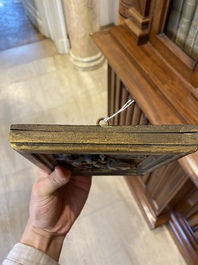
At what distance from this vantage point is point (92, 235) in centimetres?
109

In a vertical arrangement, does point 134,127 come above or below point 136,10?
above

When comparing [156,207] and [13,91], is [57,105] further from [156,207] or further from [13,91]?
[156,207]

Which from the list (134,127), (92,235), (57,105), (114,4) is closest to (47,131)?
(134,127)

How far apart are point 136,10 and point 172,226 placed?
937 mm

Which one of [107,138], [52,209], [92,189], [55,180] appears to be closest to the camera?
[107,138]

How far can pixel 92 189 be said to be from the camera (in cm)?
122

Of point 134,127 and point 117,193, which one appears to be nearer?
point 134,127

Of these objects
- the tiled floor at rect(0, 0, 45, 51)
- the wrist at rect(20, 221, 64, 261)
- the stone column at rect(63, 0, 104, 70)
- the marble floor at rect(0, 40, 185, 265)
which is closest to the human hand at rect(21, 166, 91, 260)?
the wrist at rect(20, 221, 64, 261)

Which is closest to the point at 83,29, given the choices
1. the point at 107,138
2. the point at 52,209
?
the point at 52,209

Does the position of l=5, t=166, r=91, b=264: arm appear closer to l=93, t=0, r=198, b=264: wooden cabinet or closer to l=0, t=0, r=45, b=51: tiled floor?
l=93, t=0, r=198, b=264: wooden cabinet

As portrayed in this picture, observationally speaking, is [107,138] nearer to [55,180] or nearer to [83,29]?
[55,180]

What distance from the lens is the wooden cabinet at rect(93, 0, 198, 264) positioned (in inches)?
20.1

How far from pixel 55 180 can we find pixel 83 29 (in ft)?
4.08

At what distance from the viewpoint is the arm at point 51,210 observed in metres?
0.60
